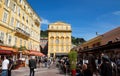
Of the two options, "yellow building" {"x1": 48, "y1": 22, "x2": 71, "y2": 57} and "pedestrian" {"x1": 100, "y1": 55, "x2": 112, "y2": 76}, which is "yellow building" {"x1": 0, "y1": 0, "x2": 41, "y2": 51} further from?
"yellow building" {"x1": 48, "y1": 22, "x2": 71, "y2": 57}

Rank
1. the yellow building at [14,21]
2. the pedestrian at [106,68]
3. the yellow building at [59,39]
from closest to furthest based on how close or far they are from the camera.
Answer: the pedestrian at [106,68]
the yellow building at [14,21]
the yellow building at [59,39]

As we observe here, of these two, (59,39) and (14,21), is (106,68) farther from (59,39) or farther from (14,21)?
(59,39)

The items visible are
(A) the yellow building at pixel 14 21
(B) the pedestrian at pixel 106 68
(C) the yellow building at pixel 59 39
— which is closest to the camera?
(B) the pedestrian at pixel 106 68

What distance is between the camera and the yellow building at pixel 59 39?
79688 millimetres

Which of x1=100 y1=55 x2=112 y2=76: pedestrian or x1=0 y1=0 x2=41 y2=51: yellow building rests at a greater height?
x1=0 y1=0 x2=41 y2=51: yellow building

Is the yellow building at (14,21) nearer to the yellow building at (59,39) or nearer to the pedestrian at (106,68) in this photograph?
the pedestrian at (106,68)

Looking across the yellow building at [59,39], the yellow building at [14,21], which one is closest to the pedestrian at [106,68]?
the yellow building at [14,21]

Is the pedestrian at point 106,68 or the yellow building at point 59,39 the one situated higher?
the yellow building at point 59,39

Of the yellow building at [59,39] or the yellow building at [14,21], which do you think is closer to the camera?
the yellow building at [14,21]

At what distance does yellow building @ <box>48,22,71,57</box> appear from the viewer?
79688mm

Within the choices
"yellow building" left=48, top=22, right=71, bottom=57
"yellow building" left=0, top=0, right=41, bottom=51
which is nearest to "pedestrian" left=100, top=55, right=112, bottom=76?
"yellow building" left=0, top=0, right=41, bottom=51

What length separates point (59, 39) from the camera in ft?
265

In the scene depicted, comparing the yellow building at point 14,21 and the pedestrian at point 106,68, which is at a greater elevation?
the yellow building at point 14,21

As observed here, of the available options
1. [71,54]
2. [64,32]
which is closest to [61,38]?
[64,32]
